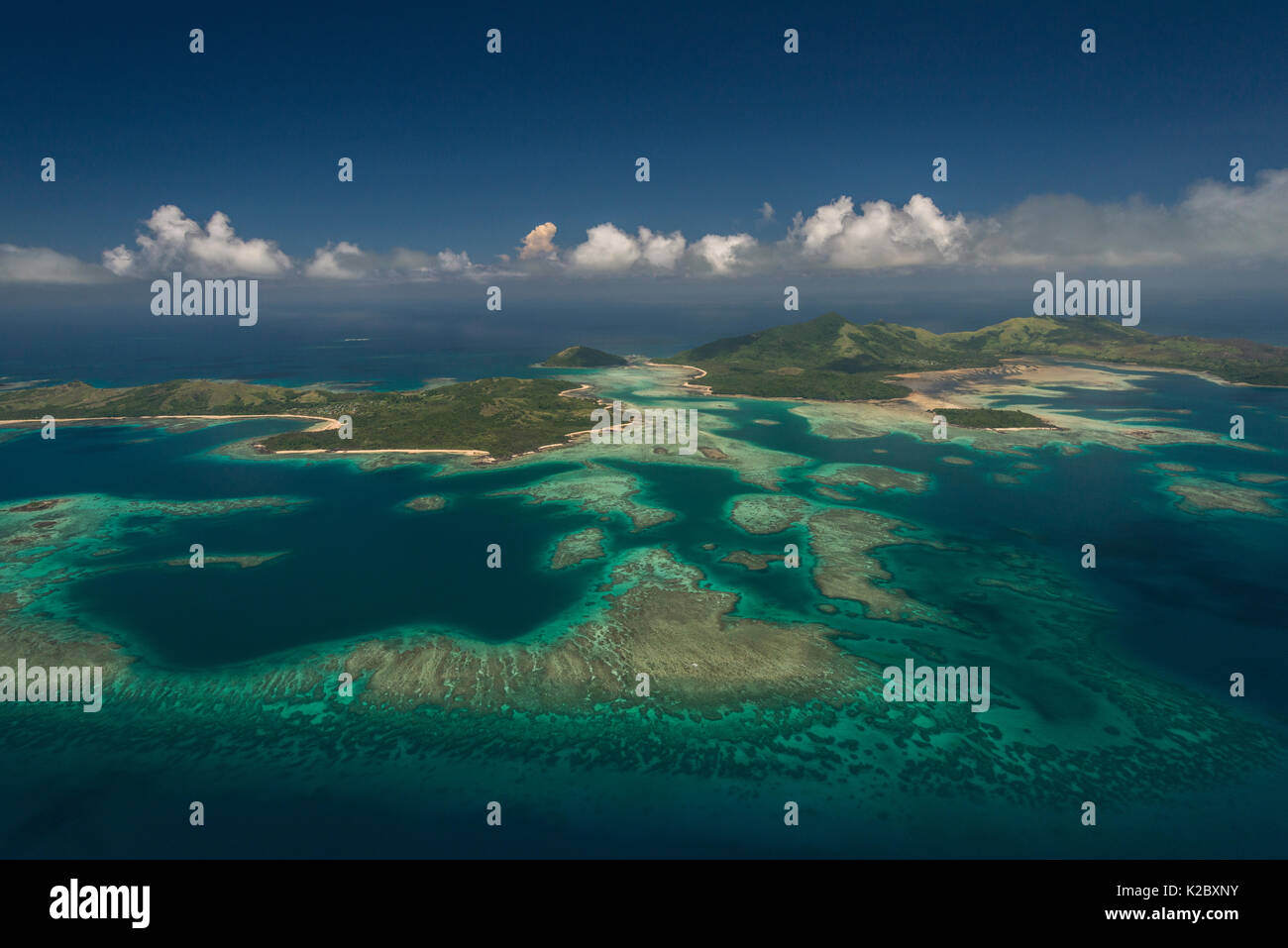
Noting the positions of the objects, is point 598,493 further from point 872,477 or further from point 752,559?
point 872,477

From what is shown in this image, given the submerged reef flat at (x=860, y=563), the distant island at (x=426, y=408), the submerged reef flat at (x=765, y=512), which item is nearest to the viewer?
the submerged reef flat at (x=860, y=563)

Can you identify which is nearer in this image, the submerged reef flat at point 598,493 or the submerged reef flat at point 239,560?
the submerged reef flat at point 239,560

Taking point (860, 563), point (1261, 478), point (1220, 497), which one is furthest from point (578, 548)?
point (1261, 478)

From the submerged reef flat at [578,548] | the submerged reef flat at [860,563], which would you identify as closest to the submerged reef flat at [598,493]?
the submerged reef flat at [578,548]

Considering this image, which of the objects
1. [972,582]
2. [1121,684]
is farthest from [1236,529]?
[1121,684]

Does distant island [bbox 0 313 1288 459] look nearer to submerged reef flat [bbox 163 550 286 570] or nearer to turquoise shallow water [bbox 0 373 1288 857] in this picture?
turquoise shallow water [bbox 0 373 1288 857]

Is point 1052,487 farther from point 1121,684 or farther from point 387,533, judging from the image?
point 387,533

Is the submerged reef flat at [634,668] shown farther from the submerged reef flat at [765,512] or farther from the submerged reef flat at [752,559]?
the submerged reef flat at [765,512]

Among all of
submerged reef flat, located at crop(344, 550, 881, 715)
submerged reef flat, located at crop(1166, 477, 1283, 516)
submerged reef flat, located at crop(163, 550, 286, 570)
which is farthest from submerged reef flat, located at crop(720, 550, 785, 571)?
submerged reef flat, located at crop(1166, 477, 1283, 516)
